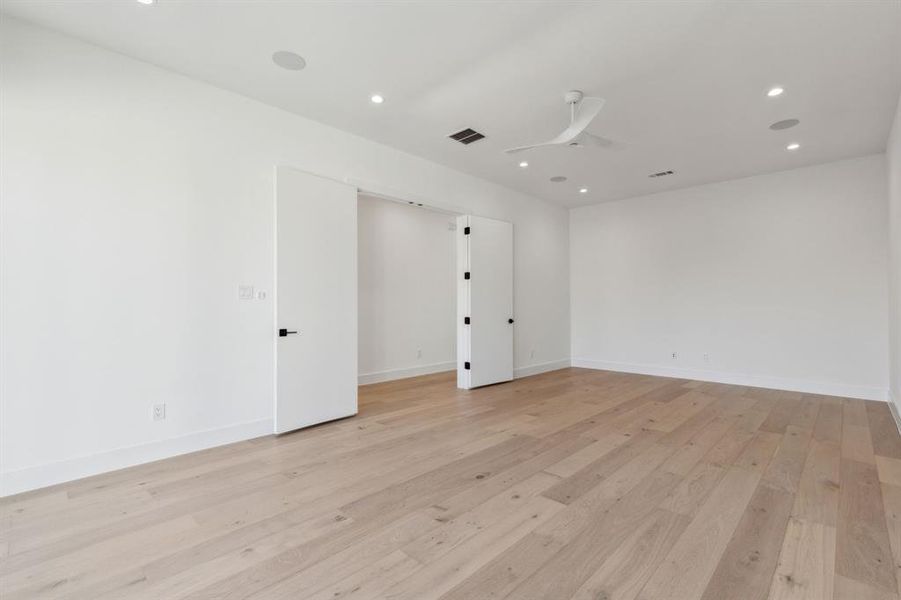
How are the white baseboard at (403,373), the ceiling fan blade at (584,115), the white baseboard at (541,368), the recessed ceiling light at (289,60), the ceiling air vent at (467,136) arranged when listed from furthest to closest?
1. the white baseboard at (541,368)
2. the white baseboard at (403,373)
3. the ceiling air vent at (467,136)
4. the ceiling fan blade at (584,115)
5. the recessed ceiling light at (289,60)

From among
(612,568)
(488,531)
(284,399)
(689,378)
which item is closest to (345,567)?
(488,531)

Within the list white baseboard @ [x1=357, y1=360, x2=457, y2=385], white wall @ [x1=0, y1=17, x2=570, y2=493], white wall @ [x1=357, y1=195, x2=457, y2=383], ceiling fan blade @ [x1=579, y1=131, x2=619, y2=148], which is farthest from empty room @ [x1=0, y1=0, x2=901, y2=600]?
white wall @ [x1=357, y1=195, x2=457, y2=383]

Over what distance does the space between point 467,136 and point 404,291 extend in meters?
2.93

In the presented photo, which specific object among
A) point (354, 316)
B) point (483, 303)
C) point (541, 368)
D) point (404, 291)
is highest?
point (404, 291)

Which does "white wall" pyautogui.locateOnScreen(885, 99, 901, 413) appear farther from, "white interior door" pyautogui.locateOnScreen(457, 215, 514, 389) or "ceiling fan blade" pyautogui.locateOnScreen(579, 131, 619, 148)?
"white interior door" pyautogui.locateOnScreen(457, 215, 514, 389)

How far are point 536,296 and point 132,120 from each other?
5.55m

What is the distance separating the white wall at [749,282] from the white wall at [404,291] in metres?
2.53

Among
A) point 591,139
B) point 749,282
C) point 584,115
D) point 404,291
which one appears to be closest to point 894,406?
point 749,282

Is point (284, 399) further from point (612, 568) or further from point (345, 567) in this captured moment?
point (612, 568)

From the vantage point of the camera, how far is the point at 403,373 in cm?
643

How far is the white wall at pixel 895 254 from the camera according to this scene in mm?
3697

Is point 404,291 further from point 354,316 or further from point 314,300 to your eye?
point 314,300

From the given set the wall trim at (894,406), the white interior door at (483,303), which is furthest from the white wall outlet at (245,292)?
the wall trim at (894,406)

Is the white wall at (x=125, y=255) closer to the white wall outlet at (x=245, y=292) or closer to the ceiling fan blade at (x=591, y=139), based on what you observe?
the white wall outlet at (x=245, y=292)
